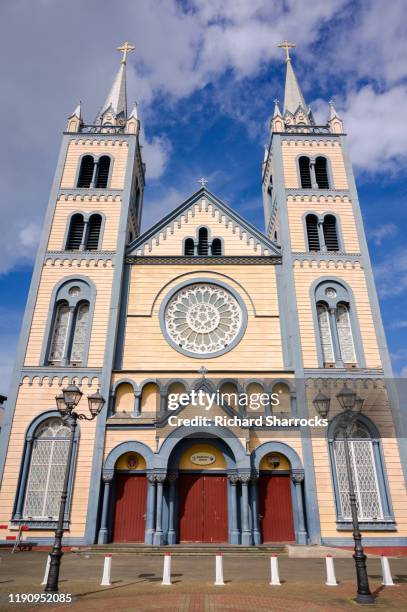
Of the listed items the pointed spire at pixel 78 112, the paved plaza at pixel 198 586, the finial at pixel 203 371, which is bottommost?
the paved plaza at pixel 198 586

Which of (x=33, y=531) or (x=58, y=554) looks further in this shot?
(x=33, y=531)

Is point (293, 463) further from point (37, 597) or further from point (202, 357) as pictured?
point (37, 597)

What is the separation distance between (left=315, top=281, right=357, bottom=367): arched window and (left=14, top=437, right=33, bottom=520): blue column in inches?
571

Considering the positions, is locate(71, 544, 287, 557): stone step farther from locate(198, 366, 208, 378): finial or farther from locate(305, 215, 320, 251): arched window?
locate(305, 215, 320, 251): arched window

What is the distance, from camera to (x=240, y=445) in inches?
744

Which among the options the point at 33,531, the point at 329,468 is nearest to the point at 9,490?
the point at 33,531

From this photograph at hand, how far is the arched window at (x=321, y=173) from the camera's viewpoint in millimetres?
27703

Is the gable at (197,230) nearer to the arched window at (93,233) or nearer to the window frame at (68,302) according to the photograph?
the arched window at (93,233)

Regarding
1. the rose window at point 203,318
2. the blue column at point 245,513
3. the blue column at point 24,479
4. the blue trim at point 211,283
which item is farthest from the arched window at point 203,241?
the blue column at point 24,479

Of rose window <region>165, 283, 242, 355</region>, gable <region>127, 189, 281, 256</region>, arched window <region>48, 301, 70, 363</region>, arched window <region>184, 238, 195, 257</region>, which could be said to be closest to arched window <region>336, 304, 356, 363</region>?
gable <region>127, 189, 281, 256</region>

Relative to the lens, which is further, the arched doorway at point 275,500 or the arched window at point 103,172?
the arched window at point 103,172

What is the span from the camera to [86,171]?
27.9 m

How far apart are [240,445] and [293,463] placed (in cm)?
265

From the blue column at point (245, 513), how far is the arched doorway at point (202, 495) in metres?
1.15
